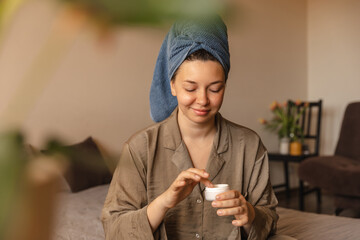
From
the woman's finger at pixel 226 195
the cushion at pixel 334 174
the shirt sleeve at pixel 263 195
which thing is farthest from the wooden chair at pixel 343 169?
the woman's finger at pixel 226 195

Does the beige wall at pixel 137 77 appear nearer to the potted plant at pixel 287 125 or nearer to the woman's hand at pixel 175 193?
the potted plant at pixel 287 125

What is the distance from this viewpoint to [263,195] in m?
1.38

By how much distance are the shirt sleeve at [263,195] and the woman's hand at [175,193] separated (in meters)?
0.32

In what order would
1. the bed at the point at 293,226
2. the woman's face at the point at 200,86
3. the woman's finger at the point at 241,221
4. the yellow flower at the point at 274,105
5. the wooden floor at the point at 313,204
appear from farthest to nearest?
1. the yellow flower at the point at 274,105
2. the wooden floor at the point at 313,204
3. the bed at the point at 293,226
4. the woman's face at the point at 200,86
5. the woman's finger at the point at 241,221

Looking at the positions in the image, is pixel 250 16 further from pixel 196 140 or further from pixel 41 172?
pixel 196 140

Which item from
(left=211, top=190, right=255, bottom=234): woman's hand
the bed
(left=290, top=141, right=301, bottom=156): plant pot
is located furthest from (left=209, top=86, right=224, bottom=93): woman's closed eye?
(left=290, top=141, right=301, bottom=156): plant pot

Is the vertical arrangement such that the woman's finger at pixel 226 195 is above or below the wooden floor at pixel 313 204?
above

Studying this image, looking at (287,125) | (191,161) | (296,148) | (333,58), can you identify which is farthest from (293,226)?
(333,58)

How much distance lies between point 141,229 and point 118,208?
13cm

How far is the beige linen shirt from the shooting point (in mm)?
1266

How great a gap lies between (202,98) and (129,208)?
41 centimetres

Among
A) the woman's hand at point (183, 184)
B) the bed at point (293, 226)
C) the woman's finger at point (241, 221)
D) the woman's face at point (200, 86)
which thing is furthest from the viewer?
the bed at point (293, 226)

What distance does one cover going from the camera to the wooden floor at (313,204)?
3.79 m

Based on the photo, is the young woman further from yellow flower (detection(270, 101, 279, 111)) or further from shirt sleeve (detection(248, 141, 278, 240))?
yellow flower (detection(270, 101, 279, 111))
